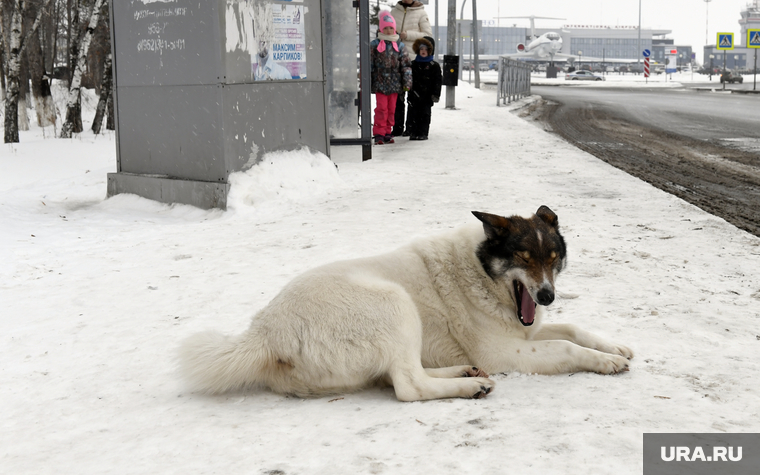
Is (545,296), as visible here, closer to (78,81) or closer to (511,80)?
(78,81)

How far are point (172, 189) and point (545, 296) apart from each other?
20.3 feet

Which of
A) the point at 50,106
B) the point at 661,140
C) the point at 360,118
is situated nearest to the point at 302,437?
the point at 360,118

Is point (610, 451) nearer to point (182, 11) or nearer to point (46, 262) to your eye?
point (46, 262)

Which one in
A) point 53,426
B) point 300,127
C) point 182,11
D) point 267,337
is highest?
point 182,11

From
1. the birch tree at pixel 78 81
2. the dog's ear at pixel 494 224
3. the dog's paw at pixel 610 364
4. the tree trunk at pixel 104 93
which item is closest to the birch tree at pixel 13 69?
the birch tree at pixel 78 81

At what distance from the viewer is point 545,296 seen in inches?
128

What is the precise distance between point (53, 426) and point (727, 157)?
1150 cm

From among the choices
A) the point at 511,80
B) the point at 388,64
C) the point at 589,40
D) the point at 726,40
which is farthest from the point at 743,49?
the point at 388,64

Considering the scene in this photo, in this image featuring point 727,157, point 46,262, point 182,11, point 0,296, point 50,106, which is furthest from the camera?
point 50,106

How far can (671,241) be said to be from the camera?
5996mm

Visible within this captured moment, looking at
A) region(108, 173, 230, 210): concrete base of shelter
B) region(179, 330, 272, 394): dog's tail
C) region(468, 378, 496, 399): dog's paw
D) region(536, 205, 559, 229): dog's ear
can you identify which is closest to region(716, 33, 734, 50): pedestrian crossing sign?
region(108, 173, 230, 210): concrete base of shelter

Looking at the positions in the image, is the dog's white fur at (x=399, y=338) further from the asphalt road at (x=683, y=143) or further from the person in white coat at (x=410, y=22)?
the person in white coat at (x=410, y=22)

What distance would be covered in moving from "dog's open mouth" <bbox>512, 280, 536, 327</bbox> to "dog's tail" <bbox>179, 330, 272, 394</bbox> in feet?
4.26

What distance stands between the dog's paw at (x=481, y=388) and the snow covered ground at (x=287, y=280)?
0.05 meters
